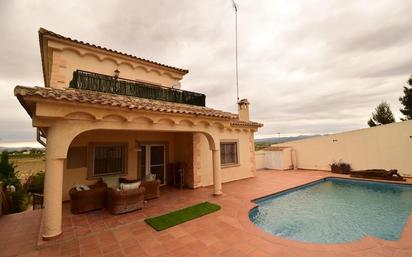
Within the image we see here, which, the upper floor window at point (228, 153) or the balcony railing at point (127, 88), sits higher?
the balcony railing at point (127, 88)

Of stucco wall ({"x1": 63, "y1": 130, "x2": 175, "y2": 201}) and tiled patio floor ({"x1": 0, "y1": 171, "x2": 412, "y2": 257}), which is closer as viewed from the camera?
tiled patio floor ({"x1": 0, "y1": 171, "x2": 412, "y2": 257})

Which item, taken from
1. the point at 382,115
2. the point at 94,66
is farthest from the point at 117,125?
the point at 382,115

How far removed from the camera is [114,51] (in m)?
9.57

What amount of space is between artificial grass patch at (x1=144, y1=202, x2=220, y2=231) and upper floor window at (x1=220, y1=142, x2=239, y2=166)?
496 centimetres

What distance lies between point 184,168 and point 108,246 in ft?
20.7

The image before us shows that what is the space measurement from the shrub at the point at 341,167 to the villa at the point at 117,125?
7456mm

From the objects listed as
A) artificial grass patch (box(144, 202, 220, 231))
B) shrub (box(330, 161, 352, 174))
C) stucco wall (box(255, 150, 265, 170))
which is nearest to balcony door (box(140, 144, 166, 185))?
artificial grass patch (box(144, 202, 220, 231))

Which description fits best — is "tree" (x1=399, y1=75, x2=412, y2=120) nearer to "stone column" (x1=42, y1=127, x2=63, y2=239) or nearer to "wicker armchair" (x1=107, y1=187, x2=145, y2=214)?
"wicker armchair" (x1=107, y1=187, x2=145, y2=214)

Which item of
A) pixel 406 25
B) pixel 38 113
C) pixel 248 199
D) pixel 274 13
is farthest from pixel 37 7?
pixel 406 25

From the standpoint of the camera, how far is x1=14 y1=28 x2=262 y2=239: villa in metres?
4.63

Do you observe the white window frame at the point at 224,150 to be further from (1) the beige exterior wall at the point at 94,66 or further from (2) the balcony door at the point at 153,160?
(1) the beige exterior wall at the point at 94,66

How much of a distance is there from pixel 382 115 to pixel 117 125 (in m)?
36.2

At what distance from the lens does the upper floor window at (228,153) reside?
11.9m

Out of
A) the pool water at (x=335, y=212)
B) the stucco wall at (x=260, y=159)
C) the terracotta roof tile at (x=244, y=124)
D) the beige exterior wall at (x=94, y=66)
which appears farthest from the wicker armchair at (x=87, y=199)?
the stucco wall at (x=260, y=159)
